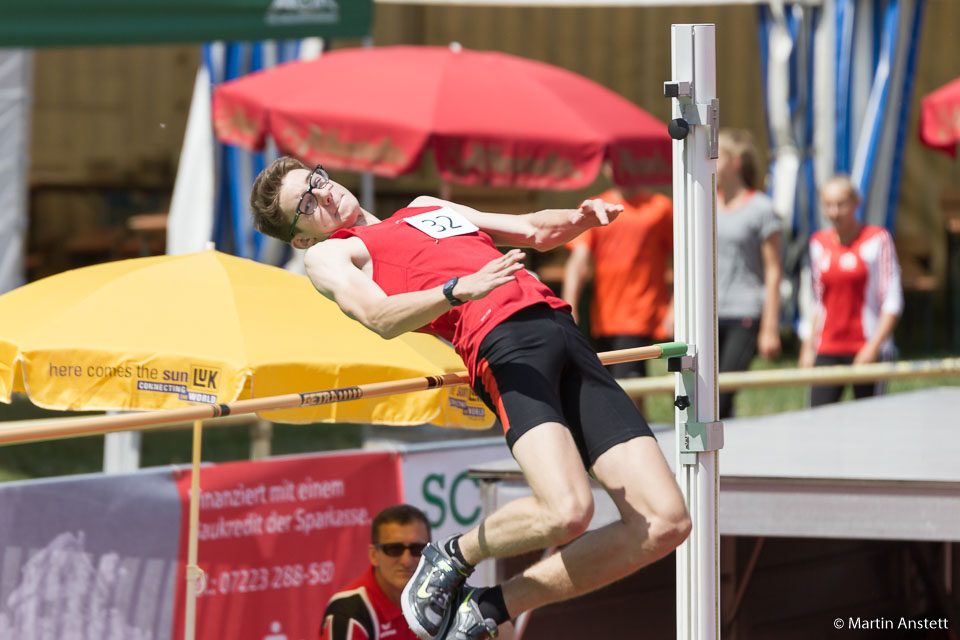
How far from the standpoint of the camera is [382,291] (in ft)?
11.4

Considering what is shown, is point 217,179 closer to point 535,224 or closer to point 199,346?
point 199,346

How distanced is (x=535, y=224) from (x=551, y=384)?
2.12ft

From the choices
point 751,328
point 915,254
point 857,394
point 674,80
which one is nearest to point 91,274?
point 674,80

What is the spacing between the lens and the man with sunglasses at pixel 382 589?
4.74 m

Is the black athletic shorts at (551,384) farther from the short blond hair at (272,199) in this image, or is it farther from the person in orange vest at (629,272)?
the person in orange vest at (629,272)

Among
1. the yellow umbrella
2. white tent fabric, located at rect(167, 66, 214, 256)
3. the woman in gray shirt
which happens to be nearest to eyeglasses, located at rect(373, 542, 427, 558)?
the yellow umbrella

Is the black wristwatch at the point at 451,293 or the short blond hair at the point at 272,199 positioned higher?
the short blond hair at the point at 272,199

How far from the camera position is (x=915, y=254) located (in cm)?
1395

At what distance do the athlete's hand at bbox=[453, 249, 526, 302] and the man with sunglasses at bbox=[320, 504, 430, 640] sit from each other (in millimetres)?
1736

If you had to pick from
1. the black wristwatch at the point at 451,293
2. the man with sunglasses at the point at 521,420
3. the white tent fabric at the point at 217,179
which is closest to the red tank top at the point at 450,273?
the man with sunglasses at the point at 521,420

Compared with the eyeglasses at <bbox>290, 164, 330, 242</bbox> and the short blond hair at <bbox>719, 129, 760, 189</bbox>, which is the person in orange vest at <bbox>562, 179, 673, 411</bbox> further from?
the eyeglasses at <bbox>290, 164, 330, 242</bbox>

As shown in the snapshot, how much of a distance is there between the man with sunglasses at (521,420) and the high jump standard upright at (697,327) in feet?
0.84

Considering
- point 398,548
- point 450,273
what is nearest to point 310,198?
point 450,273

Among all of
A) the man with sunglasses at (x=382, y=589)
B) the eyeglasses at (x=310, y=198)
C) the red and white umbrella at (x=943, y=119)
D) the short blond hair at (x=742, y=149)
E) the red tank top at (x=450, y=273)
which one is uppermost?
the red and white umbrella at (x=943, y=119)
